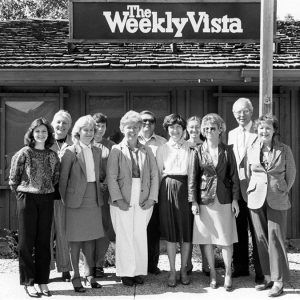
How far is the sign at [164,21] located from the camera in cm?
811

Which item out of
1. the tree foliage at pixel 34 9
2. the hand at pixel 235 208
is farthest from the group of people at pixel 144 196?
the tree foliage at pixel 34 9

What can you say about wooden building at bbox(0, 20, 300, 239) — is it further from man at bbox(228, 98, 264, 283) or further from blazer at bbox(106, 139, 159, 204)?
blazer at bbox(106, 139, 159, 204)

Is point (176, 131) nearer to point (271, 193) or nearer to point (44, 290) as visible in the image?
point (271, 193)

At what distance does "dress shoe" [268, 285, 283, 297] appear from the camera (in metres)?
5.37

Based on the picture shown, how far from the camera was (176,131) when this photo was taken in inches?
225

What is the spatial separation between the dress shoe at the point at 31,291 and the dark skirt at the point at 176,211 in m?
1.54

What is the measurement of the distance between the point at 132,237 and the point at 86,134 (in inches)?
50.2

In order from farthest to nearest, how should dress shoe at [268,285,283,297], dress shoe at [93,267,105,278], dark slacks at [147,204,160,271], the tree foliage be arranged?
1. the tree foliage
2. dark slacks at [147,204,160,271]
3. dress shoe at [93,267,105,278]
4. dress shoe at [268,285,283,297]

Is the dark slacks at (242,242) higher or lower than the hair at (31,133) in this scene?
lower

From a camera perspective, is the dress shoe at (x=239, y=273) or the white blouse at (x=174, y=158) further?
the dress shoe at (x=239, y=273)

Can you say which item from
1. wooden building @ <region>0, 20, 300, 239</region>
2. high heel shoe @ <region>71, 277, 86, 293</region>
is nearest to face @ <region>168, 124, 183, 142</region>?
high heel shoe @ <region>71, 277, 86, 293</region>

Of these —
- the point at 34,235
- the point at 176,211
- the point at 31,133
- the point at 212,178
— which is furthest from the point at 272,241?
the point at 31,133

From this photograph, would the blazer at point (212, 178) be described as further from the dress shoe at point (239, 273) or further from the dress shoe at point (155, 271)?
the dress shoe at point (155, 271)

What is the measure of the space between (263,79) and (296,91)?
2.77m
